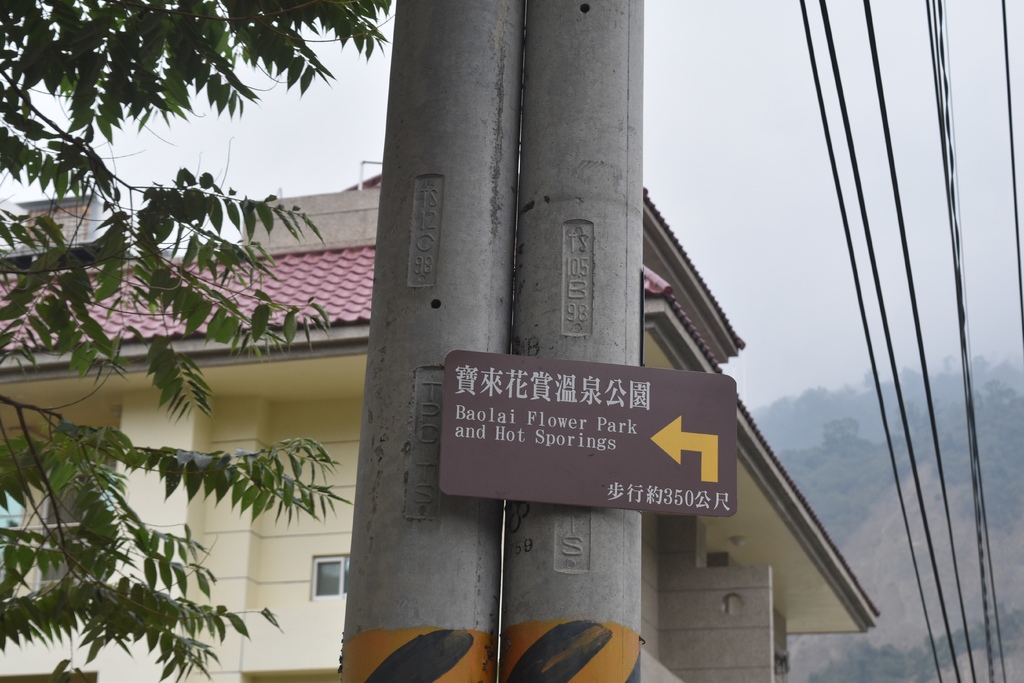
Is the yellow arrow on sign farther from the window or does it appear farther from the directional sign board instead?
the window

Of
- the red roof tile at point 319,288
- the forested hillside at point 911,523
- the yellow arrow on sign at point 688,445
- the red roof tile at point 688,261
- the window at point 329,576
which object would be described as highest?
the forested hillside at point 911,523

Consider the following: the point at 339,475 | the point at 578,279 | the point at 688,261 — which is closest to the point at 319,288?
the point at 339,475

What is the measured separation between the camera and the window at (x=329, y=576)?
12469 mm

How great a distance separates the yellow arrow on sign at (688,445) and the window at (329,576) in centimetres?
929

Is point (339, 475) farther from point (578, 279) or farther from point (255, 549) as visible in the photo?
point (578, 279)

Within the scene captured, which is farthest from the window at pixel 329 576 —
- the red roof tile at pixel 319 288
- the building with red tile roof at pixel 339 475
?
the red roof tile at pixel 319 288

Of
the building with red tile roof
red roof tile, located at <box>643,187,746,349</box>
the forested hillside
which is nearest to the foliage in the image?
the building with red tile roof

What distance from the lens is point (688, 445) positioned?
3486mm

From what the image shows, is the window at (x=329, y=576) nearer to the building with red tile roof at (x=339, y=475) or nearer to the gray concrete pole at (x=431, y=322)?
the building with red tile roof at (x=339, y=475)

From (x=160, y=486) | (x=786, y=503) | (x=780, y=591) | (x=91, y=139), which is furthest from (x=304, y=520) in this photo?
(x=780, y=591)

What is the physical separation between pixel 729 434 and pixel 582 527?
0.48 meters

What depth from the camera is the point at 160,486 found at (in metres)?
12.7

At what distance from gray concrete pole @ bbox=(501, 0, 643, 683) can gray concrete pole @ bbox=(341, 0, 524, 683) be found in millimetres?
61

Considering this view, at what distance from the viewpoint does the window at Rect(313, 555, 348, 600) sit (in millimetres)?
12469
